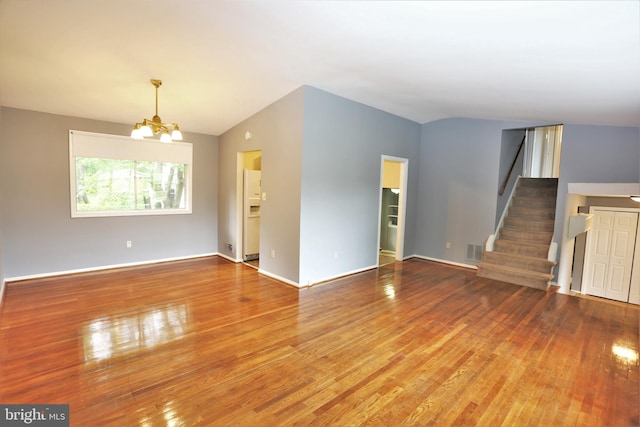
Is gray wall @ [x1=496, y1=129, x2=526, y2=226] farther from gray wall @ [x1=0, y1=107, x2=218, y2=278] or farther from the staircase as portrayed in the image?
gray wall @ [x1=0, y1=107, x2=218, y2=278]

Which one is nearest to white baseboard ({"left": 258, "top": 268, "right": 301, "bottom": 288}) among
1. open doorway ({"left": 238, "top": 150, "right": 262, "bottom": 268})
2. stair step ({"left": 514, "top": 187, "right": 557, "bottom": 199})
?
open doorway ({"left": 238, "top": 150, "right": 262, "bottom": 268})

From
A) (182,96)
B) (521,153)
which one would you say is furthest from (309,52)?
(521,153)

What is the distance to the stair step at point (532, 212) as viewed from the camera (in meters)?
6.08

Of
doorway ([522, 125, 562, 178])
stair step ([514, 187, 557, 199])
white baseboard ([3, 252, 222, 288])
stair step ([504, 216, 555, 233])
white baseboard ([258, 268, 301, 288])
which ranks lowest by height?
white baseboard ([3, 252, 222, 288])

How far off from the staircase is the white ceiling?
2094 mm

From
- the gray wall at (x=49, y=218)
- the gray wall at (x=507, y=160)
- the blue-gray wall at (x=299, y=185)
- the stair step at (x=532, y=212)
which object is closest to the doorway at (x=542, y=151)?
the gray wall at (x=507, y=160)

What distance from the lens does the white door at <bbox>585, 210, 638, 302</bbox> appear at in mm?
6062

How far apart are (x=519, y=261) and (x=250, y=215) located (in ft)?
16.1

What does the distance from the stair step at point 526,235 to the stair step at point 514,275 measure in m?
0.80

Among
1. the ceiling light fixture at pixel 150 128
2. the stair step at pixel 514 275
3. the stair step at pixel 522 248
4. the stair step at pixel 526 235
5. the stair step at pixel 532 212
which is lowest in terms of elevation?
the stair step at pixel 514 275

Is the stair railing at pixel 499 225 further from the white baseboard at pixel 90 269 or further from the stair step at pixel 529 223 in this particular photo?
the white baseboard at pixel 90 269

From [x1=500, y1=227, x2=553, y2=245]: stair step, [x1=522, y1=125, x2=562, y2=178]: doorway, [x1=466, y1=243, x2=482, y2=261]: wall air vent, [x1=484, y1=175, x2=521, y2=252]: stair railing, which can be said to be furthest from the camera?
[x1=522, y1=125, x2=562, y2=178]: doorway

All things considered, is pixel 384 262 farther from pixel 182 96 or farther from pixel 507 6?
pixel 507 6

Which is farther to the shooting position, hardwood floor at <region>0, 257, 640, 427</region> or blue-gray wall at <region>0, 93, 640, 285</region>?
blue-gray wall at <region>0, 93, 640, 285</region>
